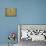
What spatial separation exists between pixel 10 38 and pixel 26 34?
0.49m

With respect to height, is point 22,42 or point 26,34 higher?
point 26,34

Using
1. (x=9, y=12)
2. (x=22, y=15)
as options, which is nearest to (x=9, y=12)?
(x=9, y=12)

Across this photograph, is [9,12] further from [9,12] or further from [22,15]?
[22,15]

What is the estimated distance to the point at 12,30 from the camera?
388 cm

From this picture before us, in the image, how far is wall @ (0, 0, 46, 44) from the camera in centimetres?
387

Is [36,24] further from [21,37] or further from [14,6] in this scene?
[14,6]

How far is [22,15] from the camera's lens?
12.8 ft

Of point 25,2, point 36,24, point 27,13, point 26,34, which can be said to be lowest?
point 26,34

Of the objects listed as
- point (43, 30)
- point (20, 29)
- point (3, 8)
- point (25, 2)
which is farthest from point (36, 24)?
point (3, 8)

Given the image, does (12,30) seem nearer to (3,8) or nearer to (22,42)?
(22,42)

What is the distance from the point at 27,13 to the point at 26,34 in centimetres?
65

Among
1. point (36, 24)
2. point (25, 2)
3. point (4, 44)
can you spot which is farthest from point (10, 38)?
point (25, 2)

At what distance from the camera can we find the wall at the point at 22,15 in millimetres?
3867

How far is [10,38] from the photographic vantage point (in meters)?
3.77
